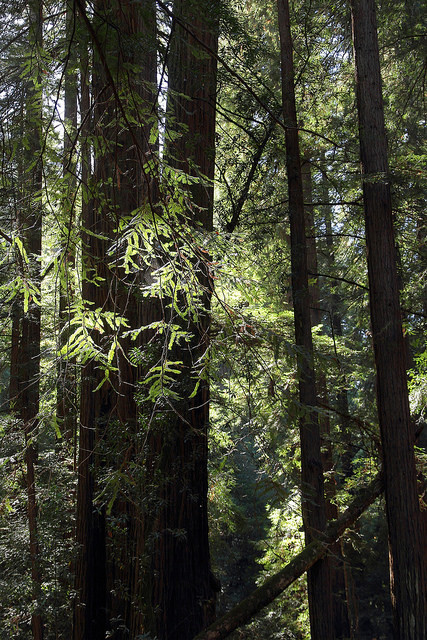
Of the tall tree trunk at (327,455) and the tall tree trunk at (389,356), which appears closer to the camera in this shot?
the tall tree trunk at (389,356)

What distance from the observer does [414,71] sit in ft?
27.3

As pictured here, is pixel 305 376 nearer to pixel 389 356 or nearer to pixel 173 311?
pixel 389 356

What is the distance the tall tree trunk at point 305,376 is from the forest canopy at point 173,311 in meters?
0.02

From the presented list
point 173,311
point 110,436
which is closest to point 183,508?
point 110,436

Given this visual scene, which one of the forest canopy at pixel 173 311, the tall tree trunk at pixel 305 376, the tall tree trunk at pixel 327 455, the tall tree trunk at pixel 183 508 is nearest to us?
the forest canopy at pixel 173 311

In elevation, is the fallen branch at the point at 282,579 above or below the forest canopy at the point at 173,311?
below

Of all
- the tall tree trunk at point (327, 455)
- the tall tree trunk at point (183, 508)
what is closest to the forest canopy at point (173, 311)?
the tall tree trunk at point (183, 508)

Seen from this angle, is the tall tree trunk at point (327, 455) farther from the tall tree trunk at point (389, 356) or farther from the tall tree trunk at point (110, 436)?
the tall tree trunk at point (110, 436)

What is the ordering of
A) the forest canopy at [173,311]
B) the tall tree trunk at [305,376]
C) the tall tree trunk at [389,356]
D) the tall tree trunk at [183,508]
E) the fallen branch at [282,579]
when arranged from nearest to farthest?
1. the forest canopy at [173,311]
2. the fallen branch at [282,579]
3. the tall tree trunk at [183,508]
4. the tall tree trunk at [389,356]
5. the tall tree trunk at [305,376]

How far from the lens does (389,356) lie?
18.6 ft

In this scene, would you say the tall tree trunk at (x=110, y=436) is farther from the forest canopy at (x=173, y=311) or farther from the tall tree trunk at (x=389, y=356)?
the tall tree trunk at (x=389, y=356)

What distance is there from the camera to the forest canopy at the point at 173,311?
3049mm

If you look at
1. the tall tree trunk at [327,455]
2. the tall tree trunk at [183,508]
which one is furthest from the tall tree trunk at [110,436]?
the tall tree trunk at [327,455]

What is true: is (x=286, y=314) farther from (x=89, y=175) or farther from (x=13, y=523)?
(x=13, y=523)
